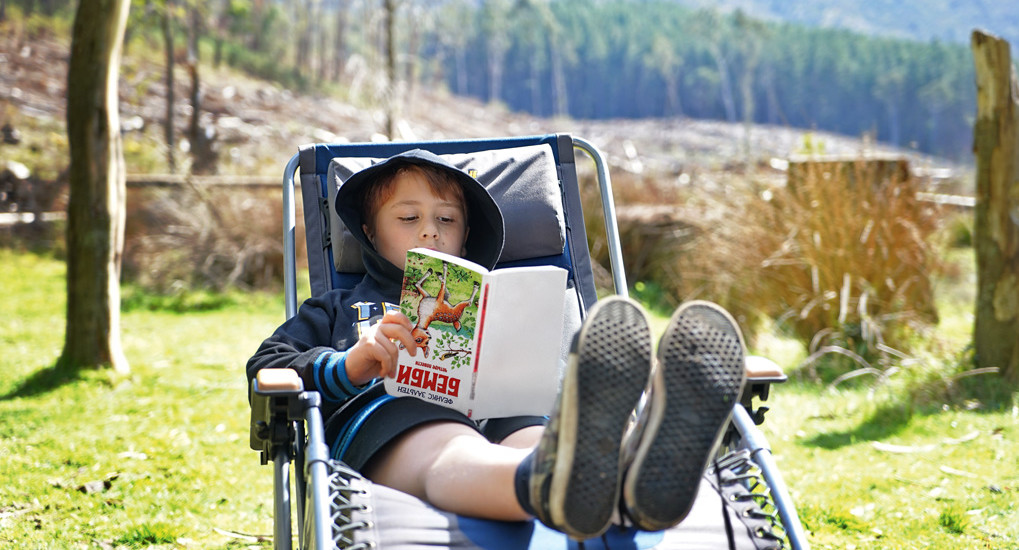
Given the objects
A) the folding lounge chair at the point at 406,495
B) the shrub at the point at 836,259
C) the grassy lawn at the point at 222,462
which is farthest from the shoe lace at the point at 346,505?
the shrub at the point at 836,259

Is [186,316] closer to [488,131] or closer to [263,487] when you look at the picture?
[263,487]

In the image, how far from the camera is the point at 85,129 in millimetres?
4375

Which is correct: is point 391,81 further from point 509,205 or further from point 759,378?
point 759,378

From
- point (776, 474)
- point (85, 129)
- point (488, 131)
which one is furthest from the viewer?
point (488, 131)

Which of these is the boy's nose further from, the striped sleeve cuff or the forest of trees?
the forest of trees

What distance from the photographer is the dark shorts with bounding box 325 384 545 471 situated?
1914 millimetres

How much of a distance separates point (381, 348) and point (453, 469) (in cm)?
37

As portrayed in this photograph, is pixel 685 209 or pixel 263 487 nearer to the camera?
pixel 263 487

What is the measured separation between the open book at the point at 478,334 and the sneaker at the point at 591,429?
0.46 meters

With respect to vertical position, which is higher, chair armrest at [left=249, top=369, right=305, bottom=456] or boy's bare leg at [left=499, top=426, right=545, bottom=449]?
chair armrest at [left=249, top=369, right=305, bottom=456]

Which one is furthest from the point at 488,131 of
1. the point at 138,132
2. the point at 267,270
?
the point at 267,270

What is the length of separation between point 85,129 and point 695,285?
13.6ft

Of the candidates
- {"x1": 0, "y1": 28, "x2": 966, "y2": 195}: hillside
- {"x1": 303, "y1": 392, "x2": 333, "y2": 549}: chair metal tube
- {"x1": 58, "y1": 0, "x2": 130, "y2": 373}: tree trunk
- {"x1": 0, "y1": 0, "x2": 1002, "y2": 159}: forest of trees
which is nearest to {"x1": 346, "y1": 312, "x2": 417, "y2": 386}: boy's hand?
{"x1": 303, "y1": 392, "x2": 333, "y2": 549}: chair metal tube

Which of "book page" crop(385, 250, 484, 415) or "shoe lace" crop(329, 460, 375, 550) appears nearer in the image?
"shoe lace" crop(329, 460, 375, 550)
